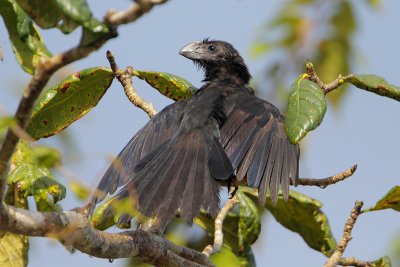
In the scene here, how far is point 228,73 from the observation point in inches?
242

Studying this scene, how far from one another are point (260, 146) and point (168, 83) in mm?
638

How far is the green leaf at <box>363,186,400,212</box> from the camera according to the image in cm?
373

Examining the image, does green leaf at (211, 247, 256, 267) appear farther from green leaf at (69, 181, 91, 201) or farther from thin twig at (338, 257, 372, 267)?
green leaf at (69, 181, 91, 201)

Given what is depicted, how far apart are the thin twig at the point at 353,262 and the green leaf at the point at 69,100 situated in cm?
149

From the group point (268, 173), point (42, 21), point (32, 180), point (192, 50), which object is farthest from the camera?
point (192, 50)

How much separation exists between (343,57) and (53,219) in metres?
2.90

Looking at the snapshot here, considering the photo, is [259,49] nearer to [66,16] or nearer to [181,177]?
[181,177]

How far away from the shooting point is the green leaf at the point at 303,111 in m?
3.27

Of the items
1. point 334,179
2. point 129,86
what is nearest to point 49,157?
point 334,179

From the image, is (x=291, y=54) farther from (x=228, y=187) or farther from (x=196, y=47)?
(x=196, y=47)

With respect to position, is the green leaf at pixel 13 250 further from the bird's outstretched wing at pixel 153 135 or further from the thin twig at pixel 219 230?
the bird's outstretched wing at pixel 153 135

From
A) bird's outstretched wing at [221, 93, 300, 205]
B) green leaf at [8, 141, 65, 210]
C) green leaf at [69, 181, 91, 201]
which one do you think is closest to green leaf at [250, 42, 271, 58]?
bird's outstretched wing at [221, 93, 300, 205]

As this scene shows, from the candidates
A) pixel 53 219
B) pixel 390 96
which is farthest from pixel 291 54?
pixel 53 219

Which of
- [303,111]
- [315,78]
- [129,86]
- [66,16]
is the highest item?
[66,16]
